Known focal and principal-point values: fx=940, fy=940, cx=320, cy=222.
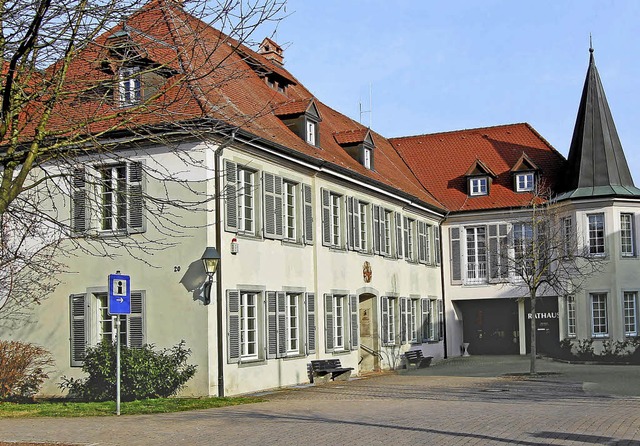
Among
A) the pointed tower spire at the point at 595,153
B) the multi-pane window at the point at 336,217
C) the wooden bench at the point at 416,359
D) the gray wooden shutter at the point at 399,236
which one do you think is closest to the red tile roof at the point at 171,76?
the multi-pane window at the point at 336,217

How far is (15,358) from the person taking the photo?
2116 centimetres

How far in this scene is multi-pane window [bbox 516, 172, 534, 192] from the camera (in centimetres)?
3850

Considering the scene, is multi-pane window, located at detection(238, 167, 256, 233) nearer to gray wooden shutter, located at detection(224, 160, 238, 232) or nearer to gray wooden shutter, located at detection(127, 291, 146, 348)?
gray wooden shutter, located at detection(224, 160, 238, 232)

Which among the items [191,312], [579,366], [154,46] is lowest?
[579,366]

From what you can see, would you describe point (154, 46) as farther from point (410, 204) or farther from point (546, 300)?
point (546, 300)

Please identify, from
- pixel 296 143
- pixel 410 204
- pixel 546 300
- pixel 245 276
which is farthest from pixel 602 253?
pixel 245 276

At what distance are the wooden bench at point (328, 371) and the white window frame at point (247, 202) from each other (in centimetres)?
463

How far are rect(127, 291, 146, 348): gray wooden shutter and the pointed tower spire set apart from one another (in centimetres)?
1957

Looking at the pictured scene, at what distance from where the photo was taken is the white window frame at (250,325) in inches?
856

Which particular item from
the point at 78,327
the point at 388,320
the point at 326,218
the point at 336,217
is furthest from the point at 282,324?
the point at 388,320

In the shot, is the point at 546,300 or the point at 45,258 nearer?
the point at 45,258

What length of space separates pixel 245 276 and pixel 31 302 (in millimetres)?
5034

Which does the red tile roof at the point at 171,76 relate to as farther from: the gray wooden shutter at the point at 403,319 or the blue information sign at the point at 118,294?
the gray wooden shutter at the point at 403,319

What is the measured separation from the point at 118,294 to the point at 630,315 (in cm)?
2383
